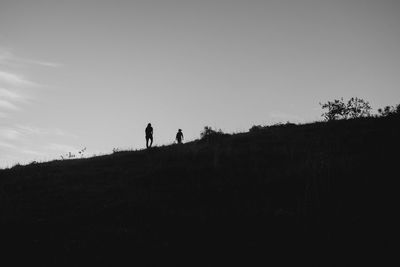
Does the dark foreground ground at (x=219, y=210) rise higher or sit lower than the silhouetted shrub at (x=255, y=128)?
lower

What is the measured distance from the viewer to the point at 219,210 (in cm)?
1196

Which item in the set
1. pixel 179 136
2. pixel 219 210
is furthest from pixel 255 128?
pixel 219 210

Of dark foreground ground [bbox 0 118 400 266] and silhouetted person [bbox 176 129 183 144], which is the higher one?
silhouetted person [bbox 176 129 183 144]

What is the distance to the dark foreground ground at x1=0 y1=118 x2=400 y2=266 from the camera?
8648 millimetres

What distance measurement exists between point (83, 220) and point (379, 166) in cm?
1131

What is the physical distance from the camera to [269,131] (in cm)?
2953

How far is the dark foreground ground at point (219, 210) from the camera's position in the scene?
8.65 m

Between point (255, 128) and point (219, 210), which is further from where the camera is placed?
point (255, 128)

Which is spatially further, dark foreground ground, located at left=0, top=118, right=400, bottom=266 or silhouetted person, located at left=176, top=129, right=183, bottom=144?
silhouetted person, located at left=176, top=129, right=183, bottom=144

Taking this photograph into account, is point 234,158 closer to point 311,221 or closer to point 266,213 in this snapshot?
point 266,213

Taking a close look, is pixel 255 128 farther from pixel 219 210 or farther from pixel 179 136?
pixel 219 210

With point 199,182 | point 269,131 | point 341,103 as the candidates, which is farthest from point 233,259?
point 341,103

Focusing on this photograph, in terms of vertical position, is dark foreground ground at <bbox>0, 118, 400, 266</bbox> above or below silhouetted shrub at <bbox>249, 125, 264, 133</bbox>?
below

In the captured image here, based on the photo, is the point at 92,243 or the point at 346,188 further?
the point at 346,188
